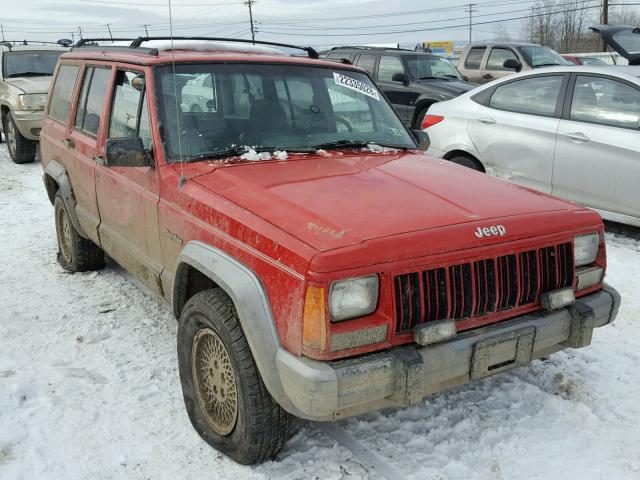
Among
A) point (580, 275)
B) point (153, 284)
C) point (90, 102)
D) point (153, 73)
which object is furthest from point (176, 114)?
point (580, 275)

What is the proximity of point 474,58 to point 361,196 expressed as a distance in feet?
38.2

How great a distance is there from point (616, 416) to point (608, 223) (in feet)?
12.5

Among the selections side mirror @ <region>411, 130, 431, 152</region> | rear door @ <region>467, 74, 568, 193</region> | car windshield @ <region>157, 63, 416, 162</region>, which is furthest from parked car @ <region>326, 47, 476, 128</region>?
car windshield @ <region>157, 63, 416, 162</region>

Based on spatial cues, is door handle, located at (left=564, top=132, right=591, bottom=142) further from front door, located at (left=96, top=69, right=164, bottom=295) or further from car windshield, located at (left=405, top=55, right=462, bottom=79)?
car windshield, located at (left=405, top=55, right=462, bottom=79)

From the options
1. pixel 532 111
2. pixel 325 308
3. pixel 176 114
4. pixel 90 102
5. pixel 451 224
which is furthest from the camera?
pixel 532 111

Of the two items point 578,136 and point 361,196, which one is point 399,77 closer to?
point 578,136

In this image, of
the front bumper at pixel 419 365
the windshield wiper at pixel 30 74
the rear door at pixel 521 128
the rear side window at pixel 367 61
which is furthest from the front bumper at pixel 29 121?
the front bumper at pixel 419 365

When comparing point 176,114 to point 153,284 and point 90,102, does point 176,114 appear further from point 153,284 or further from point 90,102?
point 90,102

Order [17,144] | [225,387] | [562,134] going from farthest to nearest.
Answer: [17,144]
[562,134]
[225,387]

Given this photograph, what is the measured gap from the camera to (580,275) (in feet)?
9.53

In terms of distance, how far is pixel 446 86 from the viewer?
1020 centimetres

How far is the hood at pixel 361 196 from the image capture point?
8.00 feet

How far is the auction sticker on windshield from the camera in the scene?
156 inches

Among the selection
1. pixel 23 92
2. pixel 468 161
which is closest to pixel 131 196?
pixel 468 161
